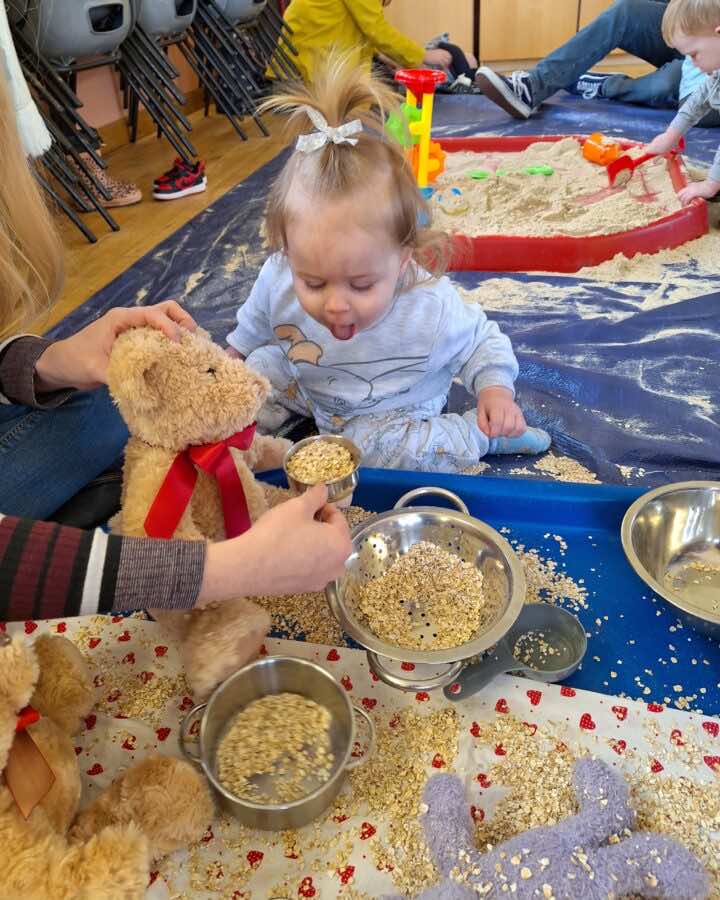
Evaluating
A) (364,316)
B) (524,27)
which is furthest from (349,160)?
(524,27)

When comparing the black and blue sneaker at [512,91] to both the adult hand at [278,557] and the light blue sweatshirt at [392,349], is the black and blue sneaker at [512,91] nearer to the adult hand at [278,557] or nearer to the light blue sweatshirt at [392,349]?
the light blue sweatshirt at [392,349]

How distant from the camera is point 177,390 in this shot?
80 cm

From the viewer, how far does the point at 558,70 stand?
3287 millimetres

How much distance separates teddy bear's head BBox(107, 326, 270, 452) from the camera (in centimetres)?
79

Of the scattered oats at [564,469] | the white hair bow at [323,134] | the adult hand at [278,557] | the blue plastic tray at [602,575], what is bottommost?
the scattered oats at [564,469]

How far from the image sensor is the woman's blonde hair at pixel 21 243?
0.89 meters

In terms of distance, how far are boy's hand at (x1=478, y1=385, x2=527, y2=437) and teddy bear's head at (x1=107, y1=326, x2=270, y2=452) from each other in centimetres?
A: 47

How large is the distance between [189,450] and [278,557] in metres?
0.19

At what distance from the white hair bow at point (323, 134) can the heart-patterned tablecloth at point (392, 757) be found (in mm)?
685

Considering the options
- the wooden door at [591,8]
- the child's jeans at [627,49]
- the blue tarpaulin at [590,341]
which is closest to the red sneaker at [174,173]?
the blue tarpaulin at [590,341]

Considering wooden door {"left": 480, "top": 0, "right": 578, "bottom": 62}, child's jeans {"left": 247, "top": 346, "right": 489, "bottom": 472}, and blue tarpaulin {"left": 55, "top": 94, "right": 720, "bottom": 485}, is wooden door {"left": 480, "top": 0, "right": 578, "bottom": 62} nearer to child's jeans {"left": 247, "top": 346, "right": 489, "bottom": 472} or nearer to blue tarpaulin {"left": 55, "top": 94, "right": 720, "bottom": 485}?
blue tarpaulin {"left": 55, "top": 94, "right": 720, "bottom": 485}

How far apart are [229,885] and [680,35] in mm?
2415

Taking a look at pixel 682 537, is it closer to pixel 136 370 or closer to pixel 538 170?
pixel 136 370

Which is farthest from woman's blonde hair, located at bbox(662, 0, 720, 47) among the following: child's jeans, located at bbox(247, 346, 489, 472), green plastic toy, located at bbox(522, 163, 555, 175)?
child's jeans, located at bbox(247, 346, 489, 472)
